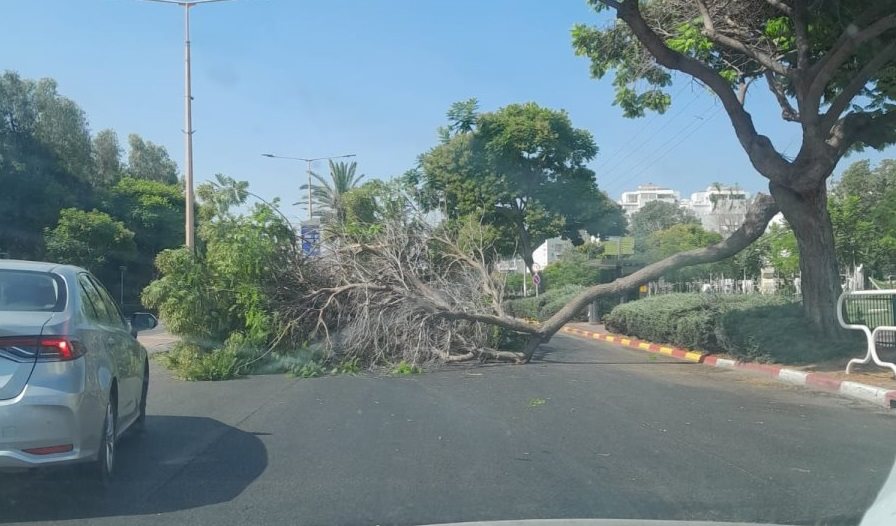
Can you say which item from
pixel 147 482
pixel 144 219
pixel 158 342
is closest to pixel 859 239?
pixel 158 342

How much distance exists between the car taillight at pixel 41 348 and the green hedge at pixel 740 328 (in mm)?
13010

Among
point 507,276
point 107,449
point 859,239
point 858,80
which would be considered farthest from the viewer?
point 859,239

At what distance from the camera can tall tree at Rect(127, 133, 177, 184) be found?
58.4 meters

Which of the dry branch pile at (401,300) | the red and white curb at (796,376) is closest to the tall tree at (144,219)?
the dry branch pile at (401,300)

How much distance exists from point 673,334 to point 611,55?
23.2 ft

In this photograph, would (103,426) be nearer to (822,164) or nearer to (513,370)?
(513,370)

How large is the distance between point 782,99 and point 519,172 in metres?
20.8

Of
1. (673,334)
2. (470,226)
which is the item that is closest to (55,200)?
(470,226)

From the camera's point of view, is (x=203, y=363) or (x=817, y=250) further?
(x=817, y=250)

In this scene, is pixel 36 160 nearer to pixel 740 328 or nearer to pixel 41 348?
pixel 740 328

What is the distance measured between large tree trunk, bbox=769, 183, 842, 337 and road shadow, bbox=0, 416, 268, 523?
1144 cm

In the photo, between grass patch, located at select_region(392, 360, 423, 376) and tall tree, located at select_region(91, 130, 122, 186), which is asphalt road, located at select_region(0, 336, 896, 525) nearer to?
grass patch, located at select_region(392, 360, 423, 376)

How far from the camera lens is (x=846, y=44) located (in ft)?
44.9

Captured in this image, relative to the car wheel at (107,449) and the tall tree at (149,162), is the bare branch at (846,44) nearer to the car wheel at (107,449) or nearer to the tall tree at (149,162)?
the car wheel at (107,449)
